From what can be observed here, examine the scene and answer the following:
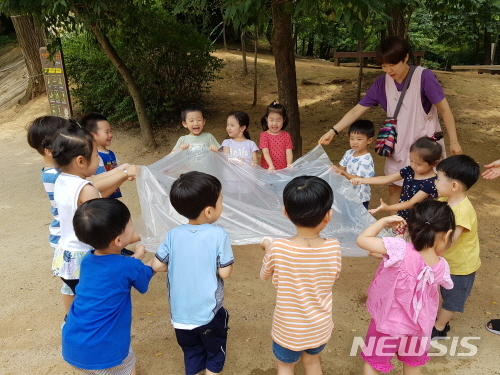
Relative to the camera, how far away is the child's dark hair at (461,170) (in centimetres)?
233

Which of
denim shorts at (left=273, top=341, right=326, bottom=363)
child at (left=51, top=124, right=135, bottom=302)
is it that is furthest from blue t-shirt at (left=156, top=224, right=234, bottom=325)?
child at (left=51, top=124, right=135, bottom=302)

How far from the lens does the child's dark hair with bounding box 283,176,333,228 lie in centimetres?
190

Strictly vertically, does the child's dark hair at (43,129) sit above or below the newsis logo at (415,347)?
above

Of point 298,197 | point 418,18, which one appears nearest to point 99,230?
point 298,197

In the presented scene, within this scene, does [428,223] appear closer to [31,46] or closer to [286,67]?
[286,67]

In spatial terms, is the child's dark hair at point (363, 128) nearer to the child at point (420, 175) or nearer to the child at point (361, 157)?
the child at point (361, 157)

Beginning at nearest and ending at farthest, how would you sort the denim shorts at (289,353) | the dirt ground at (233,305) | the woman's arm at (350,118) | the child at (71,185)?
the denim shorts at (289,353)
the child at (71,185)
the dirt ground at (233,305)
the woman's arm at (350,118)

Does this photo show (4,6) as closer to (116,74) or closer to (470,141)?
(116,74)

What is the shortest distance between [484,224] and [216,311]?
3.63 m

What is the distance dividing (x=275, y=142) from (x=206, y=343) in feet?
6.65

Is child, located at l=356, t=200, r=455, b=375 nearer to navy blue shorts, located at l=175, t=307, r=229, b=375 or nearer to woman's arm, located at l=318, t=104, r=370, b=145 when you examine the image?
navy blue shorts, located at l=175, t=307, r=229, b=375

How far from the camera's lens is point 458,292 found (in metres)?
2.62

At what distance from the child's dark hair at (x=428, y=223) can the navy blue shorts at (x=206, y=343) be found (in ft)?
3.45

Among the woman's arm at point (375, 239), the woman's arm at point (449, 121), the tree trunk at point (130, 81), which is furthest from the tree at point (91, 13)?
the woman's arm at point (375, 239)
